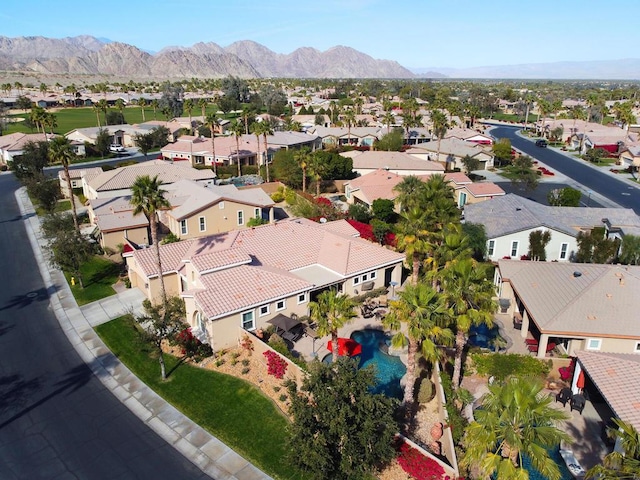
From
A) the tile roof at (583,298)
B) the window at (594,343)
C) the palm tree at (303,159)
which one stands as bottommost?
the window at (594,343)

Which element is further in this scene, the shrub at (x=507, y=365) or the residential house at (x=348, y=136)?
the residential house at (x=348, y=136)

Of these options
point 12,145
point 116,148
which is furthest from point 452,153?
point 12,145

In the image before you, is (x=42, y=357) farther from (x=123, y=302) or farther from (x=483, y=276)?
(x=483, y=276)

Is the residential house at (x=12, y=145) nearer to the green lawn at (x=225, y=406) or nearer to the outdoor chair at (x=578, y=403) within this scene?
the green lawn at (x=225, y=406)

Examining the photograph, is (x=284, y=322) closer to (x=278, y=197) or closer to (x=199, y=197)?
(x=199, y=197)

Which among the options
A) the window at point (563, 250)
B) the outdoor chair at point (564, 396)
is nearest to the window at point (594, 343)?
the outdoor chair at point (564, 396)

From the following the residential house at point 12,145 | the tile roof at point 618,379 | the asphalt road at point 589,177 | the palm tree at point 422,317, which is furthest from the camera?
the residential house at point 12,145
